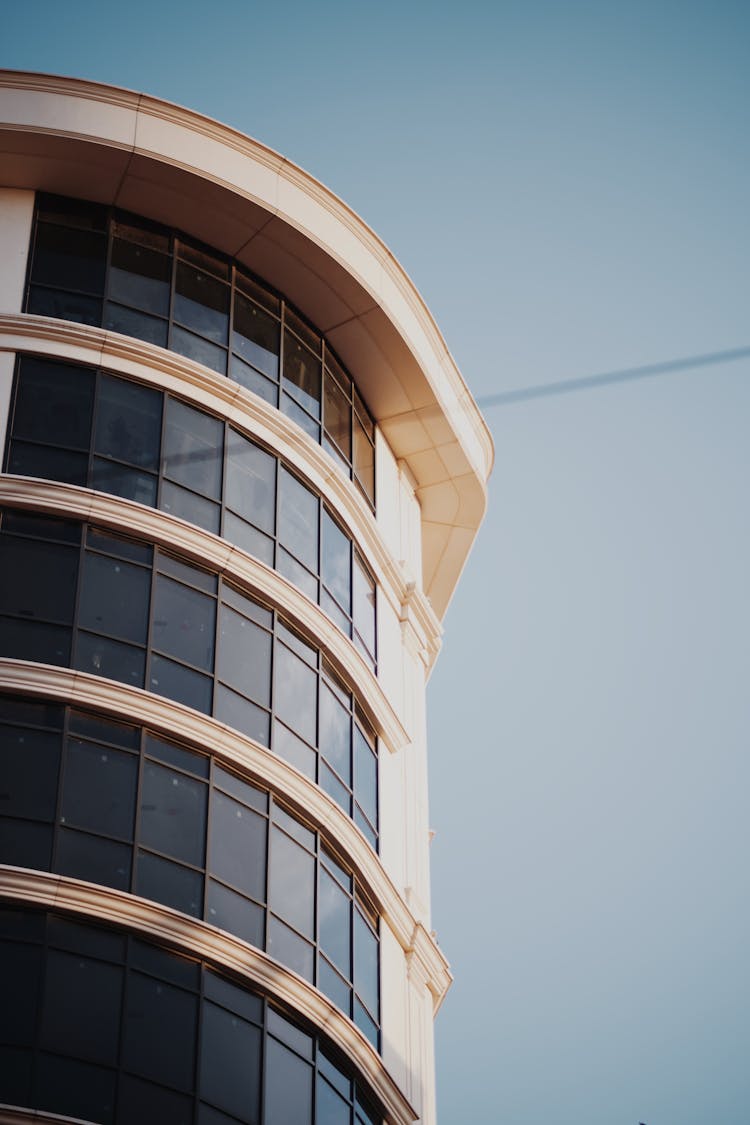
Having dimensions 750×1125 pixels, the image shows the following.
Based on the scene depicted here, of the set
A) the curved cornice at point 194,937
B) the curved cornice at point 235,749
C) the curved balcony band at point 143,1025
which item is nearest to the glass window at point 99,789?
the curved cornice at point 235,749

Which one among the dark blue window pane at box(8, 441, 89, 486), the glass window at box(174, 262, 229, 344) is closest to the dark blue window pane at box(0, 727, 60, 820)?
the dark blue window pane at box(8, 441, 89, 486)

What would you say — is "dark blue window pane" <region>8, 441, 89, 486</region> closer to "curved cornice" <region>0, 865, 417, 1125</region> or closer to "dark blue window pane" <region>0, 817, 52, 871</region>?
"dark blue window pane" <region>0, 817, 52, 871</region>

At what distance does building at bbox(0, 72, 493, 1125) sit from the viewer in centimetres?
2391

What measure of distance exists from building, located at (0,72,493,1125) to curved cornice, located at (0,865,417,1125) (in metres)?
0.04

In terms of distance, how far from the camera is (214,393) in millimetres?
30062

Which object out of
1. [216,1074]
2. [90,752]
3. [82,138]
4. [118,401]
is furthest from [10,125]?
[216,1074]

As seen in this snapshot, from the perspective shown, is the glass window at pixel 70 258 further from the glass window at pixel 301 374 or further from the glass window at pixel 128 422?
the glass window at pixel 301 374

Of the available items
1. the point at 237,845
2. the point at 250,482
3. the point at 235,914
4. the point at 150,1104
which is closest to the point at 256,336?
the point at 250,482

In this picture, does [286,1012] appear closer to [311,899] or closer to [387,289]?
[311,899]

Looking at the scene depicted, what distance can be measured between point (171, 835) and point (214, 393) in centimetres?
784

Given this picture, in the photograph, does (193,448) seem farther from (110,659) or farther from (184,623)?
(110,659)

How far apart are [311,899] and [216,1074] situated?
377cm

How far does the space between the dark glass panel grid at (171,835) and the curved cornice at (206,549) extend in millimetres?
3201

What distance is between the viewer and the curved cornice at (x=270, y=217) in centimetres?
3084
